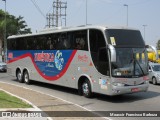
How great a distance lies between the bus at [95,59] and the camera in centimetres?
1430

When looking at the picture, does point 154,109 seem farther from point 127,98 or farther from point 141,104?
point 127,98

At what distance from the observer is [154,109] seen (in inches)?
492

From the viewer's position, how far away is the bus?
14.3 metres

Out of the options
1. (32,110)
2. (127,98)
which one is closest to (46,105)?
(32,110)

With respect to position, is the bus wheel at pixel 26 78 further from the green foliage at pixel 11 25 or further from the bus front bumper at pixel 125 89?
the green foliage at pixel 11 25

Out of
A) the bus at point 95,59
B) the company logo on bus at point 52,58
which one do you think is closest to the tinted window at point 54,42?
the bus at point 95,59

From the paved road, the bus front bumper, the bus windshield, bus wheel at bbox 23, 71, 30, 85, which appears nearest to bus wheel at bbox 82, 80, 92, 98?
the paved road

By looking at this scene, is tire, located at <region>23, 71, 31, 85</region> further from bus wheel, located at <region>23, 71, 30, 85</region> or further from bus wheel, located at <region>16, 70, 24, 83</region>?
bus wheel, located at <region>16, 70, 24, 83</region>

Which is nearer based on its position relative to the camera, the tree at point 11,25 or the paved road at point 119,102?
the paved road at point 119,102

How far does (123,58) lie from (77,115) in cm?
426

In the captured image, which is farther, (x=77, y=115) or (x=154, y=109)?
(x=154, y=109)

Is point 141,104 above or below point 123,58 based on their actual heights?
below

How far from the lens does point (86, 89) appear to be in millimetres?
15961

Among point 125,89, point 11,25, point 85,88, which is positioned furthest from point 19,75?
point 11,25
